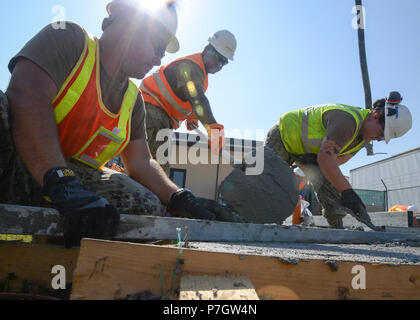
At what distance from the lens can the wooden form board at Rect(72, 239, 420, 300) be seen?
2.83ft

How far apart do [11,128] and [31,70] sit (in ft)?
1.06

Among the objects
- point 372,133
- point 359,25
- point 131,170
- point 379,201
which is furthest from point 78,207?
point 379,201

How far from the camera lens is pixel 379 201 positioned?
1944 centimetres

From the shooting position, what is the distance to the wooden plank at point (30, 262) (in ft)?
4.41

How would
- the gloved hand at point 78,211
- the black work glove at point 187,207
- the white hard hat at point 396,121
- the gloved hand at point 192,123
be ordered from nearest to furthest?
the gloved hand at point 78,211 < the black work glove at point 187,207 < the white hard hat at point 396,121 < the gloved hand at point 192,123

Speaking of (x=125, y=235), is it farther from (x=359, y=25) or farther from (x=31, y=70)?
(x=359, y=25)

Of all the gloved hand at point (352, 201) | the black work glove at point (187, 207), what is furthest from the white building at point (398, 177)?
the black work glove at point (187, 207)

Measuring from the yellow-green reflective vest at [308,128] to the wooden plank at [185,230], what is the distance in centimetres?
183

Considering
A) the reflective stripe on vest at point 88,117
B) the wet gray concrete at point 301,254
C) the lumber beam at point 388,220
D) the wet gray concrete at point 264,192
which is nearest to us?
the wet gray concrete at point 301,254

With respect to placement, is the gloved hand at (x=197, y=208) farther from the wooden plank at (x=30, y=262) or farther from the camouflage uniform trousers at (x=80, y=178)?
the wooden plank at (x=30, y=262)

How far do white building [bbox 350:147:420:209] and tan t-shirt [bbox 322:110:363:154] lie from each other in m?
17.9

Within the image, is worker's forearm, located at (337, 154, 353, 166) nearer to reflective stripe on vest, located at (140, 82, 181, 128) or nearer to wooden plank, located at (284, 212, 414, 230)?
wooden plank, located at (284, 212, 414, 230)

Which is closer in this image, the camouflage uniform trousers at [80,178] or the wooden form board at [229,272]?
the wooden form board at [229,272]

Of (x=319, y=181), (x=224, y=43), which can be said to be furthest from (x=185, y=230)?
(x=319, y=181)
